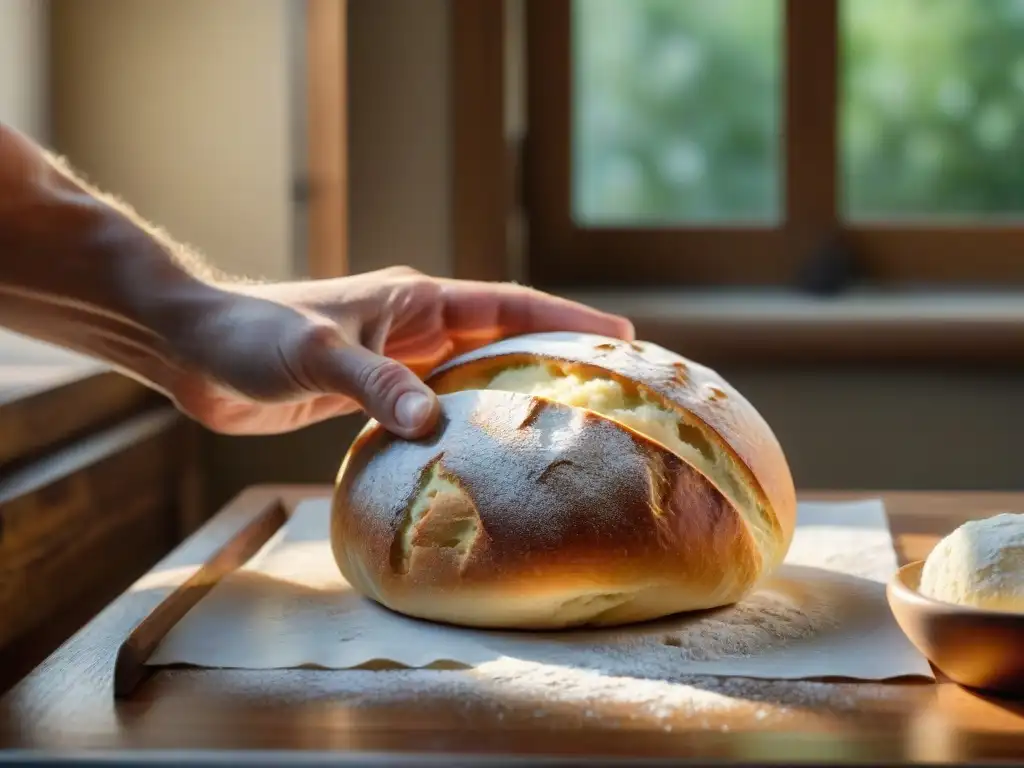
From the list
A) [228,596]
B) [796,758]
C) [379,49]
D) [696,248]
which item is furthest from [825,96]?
[796,758]

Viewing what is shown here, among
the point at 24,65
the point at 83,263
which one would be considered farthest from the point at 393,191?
the point at 83,263

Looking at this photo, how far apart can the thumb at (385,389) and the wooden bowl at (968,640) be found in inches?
14.1

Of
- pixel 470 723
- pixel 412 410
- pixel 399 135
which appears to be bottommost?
pixel 470 723

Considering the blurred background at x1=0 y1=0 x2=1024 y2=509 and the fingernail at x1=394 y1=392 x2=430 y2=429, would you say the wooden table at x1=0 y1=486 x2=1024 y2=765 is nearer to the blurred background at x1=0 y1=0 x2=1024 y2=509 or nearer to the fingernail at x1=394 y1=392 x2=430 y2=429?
the fingernail at x1=394 y1=392 x2=430 y2=429

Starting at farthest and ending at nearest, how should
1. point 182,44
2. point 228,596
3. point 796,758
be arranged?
Result: point 182,44 < point 228,596 < point 796,758

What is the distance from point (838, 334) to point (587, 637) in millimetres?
972

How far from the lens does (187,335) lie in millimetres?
1097

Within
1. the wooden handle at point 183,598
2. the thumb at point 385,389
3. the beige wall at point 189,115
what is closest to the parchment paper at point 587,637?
the wooden handle at point 183,598

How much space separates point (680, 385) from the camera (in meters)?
1.00

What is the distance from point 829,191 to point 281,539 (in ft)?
4.03

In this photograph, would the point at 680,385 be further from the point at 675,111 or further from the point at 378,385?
the point at 675,111

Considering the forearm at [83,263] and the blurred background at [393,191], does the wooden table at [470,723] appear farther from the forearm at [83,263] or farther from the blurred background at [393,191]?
the blurred background at [393,191]

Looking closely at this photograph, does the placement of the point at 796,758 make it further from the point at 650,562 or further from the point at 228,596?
the point at 228,596

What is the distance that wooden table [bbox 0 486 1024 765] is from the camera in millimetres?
698
